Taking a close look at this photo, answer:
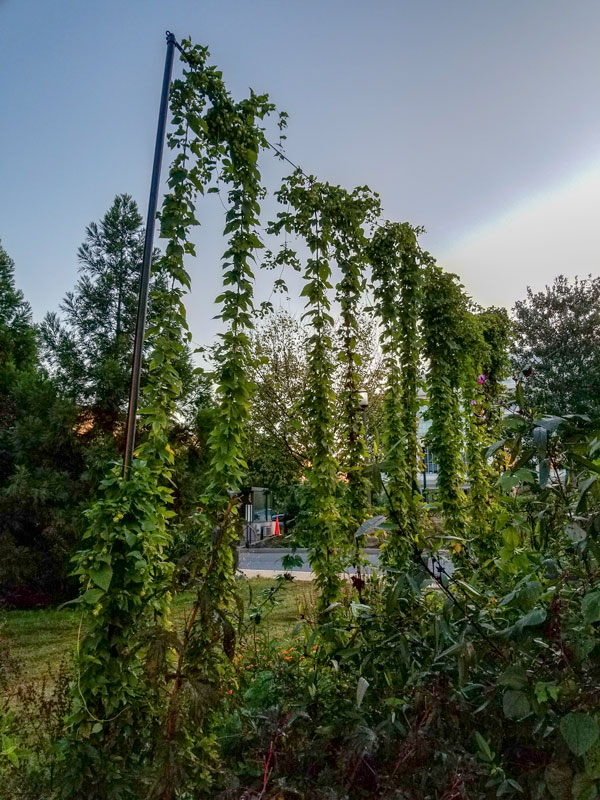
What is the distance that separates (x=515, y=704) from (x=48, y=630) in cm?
645

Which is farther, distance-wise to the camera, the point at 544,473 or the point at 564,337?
the point at 564,337

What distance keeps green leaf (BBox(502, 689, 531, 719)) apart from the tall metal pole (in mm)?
1368

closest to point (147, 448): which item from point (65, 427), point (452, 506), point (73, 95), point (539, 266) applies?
point (73, 95)

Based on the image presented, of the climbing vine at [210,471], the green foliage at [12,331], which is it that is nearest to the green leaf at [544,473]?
the climbing vine at [210,471]

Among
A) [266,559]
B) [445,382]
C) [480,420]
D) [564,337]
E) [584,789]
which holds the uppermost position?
[564,337]

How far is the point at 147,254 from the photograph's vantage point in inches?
73.0

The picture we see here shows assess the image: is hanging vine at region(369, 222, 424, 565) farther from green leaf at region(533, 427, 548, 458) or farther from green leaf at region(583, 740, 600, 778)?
green leaf at region(583, 740, 600, 778)

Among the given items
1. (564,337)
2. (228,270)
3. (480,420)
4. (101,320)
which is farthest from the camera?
(564,337)

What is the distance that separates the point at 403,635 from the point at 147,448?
3.60 ft

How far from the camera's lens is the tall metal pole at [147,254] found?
1814 millimetres

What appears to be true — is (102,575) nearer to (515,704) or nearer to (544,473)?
(515,704)

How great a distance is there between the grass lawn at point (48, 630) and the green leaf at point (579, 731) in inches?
115

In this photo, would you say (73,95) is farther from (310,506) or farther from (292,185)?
(310,506)

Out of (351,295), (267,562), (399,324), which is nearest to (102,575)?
(351,295)
